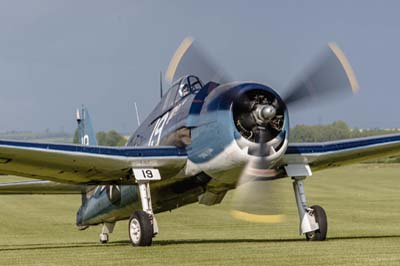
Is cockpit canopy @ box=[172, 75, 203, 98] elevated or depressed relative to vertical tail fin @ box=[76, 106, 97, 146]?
elevated

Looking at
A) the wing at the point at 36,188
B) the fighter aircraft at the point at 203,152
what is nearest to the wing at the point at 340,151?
the fighter aircraft at the point at 203,152

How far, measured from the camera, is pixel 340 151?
1753cm

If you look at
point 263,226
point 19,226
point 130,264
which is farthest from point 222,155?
point 19,226

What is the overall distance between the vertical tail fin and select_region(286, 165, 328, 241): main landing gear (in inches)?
309

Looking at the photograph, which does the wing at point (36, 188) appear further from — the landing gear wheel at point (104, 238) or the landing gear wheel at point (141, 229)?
the landing gear wheel at point (141, 229)

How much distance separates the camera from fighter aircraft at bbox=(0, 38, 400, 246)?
48.6ft

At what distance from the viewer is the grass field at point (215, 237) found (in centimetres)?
1316

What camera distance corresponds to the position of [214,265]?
1223 centimetres

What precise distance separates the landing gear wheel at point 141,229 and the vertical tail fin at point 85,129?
7770 mm

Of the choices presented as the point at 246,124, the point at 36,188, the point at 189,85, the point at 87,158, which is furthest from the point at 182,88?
the point at 36,188

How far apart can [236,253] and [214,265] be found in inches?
63.1

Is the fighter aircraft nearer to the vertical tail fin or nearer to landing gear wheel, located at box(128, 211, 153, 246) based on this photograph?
landing gear wheel, located at box(128, 211, 153, 246)

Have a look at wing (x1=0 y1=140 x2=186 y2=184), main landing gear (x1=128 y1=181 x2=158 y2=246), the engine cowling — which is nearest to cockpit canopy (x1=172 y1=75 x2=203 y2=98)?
wing (x1=0 y1=140 x2=186 y2=184)

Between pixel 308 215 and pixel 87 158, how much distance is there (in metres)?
4.07
